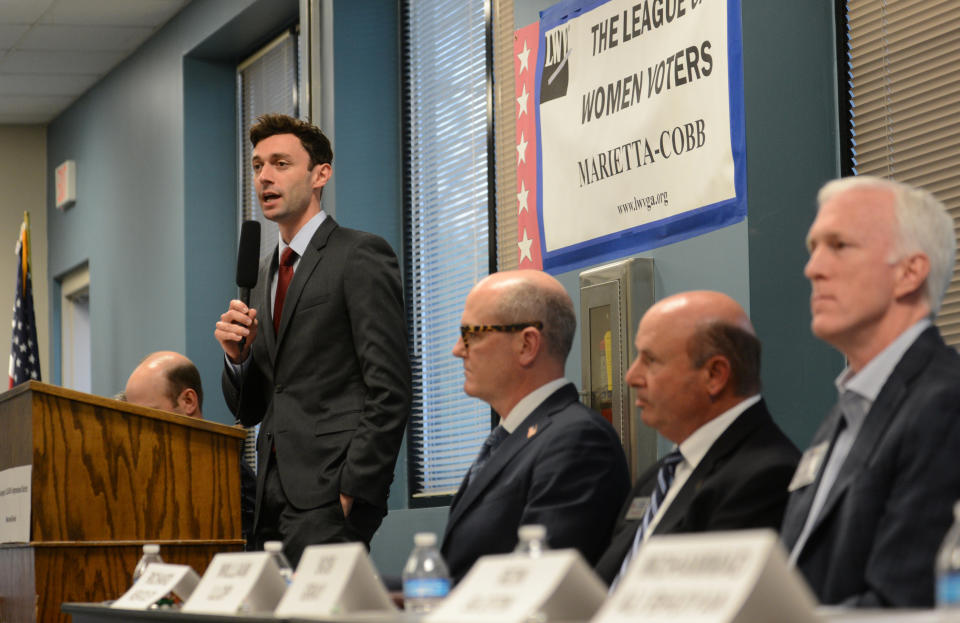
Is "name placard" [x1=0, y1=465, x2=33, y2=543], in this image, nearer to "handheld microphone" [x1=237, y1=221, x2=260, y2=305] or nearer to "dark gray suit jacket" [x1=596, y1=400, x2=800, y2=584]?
"handheld microphone" [x1=237, y1=221, x2=260, y2=305]

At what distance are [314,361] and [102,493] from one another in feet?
1.94

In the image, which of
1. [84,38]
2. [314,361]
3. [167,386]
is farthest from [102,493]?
[84,38]

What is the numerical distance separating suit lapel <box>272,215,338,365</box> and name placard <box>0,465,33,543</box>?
2.11 feet

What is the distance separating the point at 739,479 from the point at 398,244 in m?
3.43

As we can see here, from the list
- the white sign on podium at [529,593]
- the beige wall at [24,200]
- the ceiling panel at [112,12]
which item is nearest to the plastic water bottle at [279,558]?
the white sign on podium at [529,593]

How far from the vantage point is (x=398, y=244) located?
5398mm

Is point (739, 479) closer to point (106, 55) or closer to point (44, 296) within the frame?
point (106, 55)

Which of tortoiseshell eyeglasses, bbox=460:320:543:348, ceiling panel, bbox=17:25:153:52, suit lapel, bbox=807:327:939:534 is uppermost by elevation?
ceiling panel, bbox=17:25:153:52

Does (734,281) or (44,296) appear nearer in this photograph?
(734,281)

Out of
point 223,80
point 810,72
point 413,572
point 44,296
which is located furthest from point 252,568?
point 44,296

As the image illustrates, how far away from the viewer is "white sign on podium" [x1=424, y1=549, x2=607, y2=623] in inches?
50.4

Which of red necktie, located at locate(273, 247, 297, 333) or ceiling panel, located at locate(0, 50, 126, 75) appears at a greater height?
ceiling panel, located at locate(0, 50, 126, 75)

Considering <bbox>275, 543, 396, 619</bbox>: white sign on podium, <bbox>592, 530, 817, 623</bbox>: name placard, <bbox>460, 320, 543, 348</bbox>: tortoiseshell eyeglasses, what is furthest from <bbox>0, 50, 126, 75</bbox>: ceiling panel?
<bbox>592, 530, 817, 623</bbox>: name placard

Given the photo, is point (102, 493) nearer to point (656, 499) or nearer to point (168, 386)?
point (168, 386)
